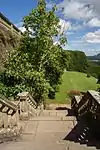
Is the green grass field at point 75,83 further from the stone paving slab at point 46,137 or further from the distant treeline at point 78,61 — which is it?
the stone paving slab at point 46,137

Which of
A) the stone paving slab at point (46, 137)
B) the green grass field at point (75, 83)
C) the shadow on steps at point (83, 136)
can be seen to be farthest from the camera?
the green grass field at point (75, 83)

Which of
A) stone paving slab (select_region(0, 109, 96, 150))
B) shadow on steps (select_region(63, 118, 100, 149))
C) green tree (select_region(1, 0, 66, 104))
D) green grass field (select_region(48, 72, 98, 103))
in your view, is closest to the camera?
stone paving slab (select_region(0, 109, 96, 150))

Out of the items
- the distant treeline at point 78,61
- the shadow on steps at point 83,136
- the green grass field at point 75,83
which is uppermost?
the distant treeline at point 78,61

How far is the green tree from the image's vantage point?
19.6 m

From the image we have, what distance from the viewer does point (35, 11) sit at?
21.0m

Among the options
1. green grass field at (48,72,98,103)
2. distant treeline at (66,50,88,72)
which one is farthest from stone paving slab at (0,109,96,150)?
distant treeline at (66,50,88,72)

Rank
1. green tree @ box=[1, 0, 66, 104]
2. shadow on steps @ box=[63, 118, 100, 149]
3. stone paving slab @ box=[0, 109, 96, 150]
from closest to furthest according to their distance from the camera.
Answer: stone paving slab @ box=[0, 109, 96, 150] → shadow on steps @ box=[63, 118, 100, 149] → green tree @ box=[1, 0, 66, 104]

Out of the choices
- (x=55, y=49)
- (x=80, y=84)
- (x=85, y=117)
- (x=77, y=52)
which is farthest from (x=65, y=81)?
(x=85, y=117)

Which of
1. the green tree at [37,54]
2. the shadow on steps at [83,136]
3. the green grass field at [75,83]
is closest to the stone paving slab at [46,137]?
the shadow on steps at [83,136]

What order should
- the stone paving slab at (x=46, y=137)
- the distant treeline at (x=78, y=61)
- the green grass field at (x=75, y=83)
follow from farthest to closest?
the distant treeline at (x=78, y=61) → the green grass field at (x=75, y=83) → the stone paving slab at (x=46, y=137)

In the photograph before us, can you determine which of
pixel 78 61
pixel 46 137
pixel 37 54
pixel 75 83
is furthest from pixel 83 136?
pixel 78 61

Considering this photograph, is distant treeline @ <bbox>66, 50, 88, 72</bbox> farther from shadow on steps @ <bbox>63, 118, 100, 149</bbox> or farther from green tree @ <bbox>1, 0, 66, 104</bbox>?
shadow on steps @ <bbox>63, 118, 100, 149</bbox>

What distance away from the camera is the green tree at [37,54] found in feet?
64.4

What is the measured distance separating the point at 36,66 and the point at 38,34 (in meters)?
2.18
